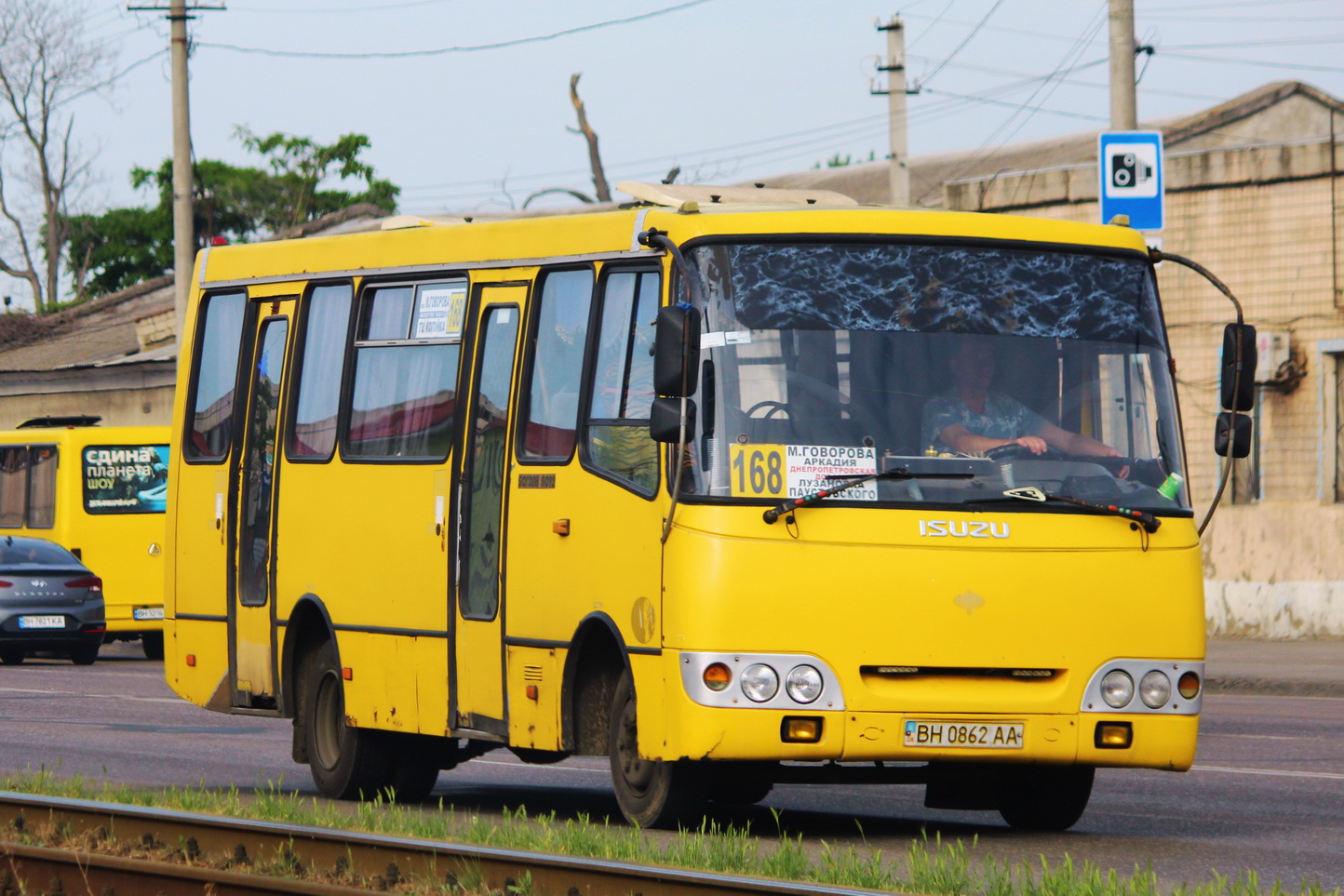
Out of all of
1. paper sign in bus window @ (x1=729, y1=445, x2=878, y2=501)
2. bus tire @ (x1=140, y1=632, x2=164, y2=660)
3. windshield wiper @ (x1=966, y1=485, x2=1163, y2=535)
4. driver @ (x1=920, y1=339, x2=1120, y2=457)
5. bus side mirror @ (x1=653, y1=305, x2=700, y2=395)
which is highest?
bus side mirror @ (x1=653, y1=305, x2=700, y2=395)

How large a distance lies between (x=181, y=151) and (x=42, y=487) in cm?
609

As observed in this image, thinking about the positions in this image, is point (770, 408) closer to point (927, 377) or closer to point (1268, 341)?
point (927, 377)

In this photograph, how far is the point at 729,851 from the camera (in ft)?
28.2

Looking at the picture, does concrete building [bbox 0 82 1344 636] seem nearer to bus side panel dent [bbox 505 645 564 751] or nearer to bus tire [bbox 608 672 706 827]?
bus side panel dent [bbox 505 645 564 751]

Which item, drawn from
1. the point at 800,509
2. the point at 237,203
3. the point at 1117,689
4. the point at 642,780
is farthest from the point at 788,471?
the point at 237,203

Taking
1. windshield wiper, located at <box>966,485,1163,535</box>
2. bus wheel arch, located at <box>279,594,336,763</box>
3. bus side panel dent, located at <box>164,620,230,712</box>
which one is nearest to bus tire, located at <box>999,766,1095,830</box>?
windshield wiper, located at <box>966,485,1163,535</box>

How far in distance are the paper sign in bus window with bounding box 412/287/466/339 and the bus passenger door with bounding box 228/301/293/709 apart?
150cm

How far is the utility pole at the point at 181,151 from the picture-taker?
32.4 meters

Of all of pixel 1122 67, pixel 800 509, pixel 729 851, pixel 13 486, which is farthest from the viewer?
pixel 13 486

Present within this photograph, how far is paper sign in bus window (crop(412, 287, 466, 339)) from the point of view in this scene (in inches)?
468

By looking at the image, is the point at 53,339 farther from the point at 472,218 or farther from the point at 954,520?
the point at 954,520

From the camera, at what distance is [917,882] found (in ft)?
25.9

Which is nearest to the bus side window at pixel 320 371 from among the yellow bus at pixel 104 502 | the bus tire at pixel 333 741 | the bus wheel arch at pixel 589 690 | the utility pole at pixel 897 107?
the bus tire at pixel 333 741

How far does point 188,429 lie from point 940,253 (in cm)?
576
